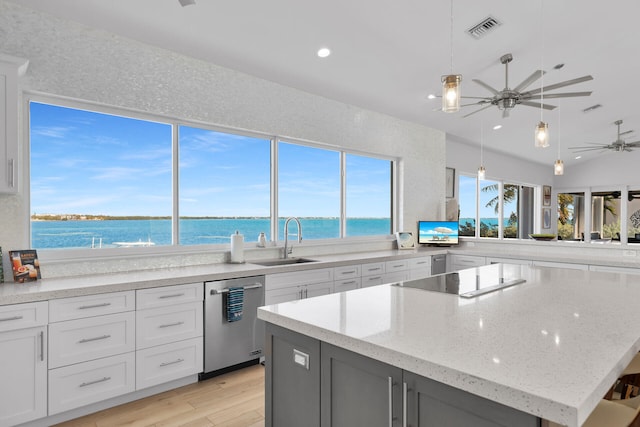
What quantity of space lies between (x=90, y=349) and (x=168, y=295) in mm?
555

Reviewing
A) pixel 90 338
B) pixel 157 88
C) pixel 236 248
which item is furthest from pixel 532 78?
pixel 90 338

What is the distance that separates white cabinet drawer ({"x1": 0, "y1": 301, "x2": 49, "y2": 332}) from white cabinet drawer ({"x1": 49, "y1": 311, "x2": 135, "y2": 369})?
0.09 metres

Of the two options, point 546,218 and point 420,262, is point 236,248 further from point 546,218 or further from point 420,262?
point 546,218

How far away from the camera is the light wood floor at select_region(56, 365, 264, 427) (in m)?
2.36

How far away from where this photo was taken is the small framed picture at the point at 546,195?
984 centimetres

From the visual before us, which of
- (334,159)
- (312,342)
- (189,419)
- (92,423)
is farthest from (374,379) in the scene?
(334,159)

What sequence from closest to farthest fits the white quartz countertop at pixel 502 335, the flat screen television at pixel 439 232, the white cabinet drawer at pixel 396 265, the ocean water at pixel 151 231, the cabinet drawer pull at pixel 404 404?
the white quartz countertop at pixel 502 335 → the cabinet drawer pull at pixel 404 404 → the ocean water at pixel 151 231 → the white cabinet drawer at pixel 396 265 → the flat screen television at pixel 439 232

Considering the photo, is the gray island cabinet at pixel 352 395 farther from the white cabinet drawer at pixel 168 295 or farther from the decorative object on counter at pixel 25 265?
the decorative object on counter at pixel 25 265

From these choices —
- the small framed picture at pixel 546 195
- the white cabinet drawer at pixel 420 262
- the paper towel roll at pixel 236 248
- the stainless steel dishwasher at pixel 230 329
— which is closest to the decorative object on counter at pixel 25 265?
the stainless steel dishwasher at pixel 230 329

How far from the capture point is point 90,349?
2.39 metres

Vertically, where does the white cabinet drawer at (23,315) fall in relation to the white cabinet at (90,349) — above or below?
above

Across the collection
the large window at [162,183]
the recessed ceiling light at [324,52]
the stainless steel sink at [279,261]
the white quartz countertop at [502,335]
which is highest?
the recessed ceiling light at [324,52]

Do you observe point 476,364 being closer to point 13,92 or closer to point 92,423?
point 92,423

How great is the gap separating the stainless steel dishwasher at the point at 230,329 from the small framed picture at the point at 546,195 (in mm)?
9211
